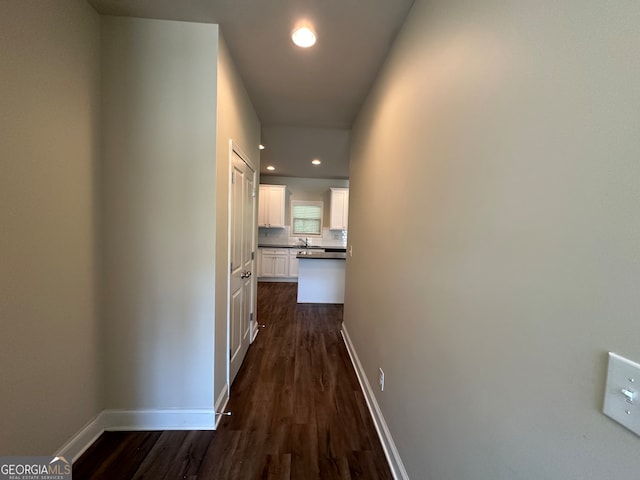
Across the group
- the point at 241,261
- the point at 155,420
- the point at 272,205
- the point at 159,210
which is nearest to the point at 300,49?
the point at 159,210

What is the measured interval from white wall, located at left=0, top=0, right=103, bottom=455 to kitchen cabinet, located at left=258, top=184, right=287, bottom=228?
501 cm

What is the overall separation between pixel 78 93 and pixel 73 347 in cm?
146

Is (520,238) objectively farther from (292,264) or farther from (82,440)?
(292,264)

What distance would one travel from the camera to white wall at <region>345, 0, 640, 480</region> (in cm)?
50

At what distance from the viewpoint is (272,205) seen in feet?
21.9

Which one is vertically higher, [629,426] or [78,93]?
[78,93]

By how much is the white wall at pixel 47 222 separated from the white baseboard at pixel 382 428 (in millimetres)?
1868

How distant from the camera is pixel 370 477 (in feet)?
4.93

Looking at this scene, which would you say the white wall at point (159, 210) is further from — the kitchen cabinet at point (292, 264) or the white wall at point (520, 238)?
the kitchen cabinet at point (292, 264)

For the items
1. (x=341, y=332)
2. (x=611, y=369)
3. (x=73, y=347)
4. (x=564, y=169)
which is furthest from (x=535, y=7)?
(x=341, y=332)

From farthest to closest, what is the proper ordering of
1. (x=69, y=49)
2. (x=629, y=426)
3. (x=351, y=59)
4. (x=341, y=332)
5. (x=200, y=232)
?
(x=341, y=332) → (x=351, y=59) → (x=200, y=232) → (x=69, y=49) → (x=629, y=426)

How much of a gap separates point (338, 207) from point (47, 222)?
19.2 feet

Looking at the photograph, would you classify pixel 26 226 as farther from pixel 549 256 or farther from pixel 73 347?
pixel 549 256

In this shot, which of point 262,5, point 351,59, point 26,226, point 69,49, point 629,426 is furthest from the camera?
point 351,59
